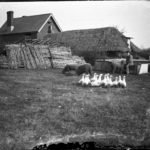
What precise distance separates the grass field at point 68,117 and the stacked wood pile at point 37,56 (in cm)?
349

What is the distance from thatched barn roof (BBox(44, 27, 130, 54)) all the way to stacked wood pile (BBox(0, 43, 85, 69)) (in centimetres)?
97

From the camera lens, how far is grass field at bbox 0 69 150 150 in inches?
89.3

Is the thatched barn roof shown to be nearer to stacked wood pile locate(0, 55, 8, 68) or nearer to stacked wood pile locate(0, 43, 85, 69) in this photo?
stacked wood pile locate(0, 43, 85, 69)

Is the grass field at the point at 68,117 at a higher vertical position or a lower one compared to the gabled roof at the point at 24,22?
lower

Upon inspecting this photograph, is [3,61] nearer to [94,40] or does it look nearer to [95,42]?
[95,42]

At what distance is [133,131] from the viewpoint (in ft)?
8.21

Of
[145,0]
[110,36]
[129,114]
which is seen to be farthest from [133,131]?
[110,36]

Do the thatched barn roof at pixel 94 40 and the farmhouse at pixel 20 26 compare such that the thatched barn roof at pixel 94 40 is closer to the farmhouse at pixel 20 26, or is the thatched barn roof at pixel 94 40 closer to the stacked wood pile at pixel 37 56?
the stacked wood pile at pixel 37 56

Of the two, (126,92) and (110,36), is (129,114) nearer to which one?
(126,92)

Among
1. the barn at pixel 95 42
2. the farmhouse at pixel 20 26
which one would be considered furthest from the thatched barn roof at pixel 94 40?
the farmhouse at pixel 20 26

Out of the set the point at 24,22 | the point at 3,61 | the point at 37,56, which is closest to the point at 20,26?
the point at 24,22

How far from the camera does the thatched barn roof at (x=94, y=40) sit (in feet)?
34.1

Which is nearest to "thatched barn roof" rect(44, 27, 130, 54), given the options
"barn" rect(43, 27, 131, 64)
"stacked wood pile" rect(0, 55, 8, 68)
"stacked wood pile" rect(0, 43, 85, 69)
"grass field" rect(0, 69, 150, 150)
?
"barn" rect(43, 27, 131, 64)

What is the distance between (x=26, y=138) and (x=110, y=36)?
9.57 m
